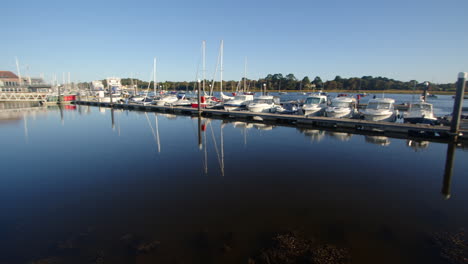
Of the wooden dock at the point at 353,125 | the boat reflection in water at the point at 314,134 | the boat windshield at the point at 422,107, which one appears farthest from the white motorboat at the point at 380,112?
the boat reflection in water at the point at 314,134

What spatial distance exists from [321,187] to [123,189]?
6.50 m

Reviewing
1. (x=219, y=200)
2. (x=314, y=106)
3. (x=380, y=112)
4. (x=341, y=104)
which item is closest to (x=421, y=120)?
(x=380, y=112)

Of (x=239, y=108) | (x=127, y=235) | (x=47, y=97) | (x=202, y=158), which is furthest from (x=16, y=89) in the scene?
(x=127, y=235)

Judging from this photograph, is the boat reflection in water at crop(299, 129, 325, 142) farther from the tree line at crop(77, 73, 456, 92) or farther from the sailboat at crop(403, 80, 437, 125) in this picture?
the tree line at crop(77, 73, 456, 92)

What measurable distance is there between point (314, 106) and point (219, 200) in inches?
698

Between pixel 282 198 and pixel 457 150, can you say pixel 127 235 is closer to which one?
pixel 282 198

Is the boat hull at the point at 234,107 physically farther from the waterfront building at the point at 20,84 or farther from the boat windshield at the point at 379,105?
the waterfront building at the point at 20,84

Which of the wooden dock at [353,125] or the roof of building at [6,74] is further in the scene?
the roof of building at [6,74]

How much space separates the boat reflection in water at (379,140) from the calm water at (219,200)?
102 cm

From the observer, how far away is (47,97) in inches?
1809

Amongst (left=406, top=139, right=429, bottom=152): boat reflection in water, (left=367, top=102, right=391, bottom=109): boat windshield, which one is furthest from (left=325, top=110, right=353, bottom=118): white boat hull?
(left=406, top=139, right=429, bottom=152): boat reflection in water

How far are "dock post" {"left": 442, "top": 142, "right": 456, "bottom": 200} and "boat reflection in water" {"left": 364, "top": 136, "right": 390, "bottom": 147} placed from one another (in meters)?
2.85

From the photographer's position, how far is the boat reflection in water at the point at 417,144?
1308 cm

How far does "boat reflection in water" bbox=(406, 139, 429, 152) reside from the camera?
515 inches
